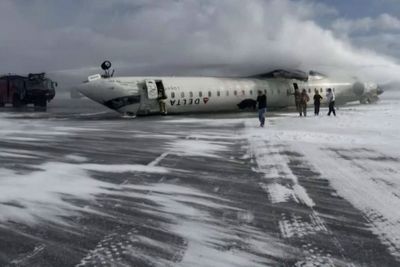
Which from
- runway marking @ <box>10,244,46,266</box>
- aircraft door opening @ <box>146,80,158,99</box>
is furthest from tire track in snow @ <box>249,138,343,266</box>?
aircraft door opening @ <box>146,80,158,99</box>

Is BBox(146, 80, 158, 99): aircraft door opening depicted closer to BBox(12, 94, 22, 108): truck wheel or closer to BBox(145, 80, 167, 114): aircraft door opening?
BBox(145, 80, 167, 114): aircraft door opening

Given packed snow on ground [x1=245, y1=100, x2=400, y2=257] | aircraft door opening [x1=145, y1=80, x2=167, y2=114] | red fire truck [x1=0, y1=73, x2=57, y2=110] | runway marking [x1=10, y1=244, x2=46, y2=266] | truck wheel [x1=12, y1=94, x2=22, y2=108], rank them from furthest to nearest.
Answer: truck wheel [x1=12, y1=94, x2=22, y2=108] → red fire truck [x1=0, y1=73, x2=57, y2=110] → aircraft door opening [x1=145, y1=80, x2=167, y2=114] → packed snow on ground [x1=245, y1=100, x2=400, y2=257] → runway marking [x1=10, y1=244, x2=46, y2=266]

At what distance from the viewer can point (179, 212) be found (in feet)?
22.5

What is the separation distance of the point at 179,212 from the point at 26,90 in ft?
134

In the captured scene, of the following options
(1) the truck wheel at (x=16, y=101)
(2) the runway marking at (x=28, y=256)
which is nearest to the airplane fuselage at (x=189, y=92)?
(1) the truck wheel at (x=16, y=101)

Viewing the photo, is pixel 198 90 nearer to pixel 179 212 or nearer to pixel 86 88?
pixel 86 88

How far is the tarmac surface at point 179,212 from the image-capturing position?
201 inches

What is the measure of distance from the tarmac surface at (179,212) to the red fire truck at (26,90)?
33.1 meters

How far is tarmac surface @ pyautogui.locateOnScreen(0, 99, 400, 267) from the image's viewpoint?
201 inches

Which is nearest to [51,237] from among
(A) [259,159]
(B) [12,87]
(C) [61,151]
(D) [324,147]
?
(A) [259,159]

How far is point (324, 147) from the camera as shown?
46.4ft

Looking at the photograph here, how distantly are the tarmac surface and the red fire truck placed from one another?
33.1 metres

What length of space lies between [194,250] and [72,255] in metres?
1.32

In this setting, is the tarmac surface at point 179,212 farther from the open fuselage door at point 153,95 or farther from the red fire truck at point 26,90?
the red fire truck at point 26,90
